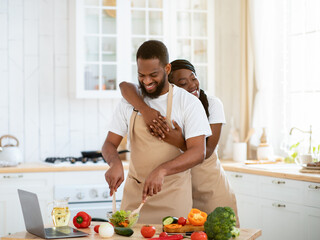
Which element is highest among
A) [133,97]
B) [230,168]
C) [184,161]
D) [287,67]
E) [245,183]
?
[287,67]

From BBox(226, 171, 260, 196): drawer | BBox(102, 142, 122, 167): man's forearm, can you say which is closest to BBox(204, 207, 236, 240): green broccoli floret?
BBox(102, 142, 122, 167): man's forearm

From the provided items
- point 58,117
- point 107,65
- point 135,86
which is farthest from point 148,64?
point 58,117

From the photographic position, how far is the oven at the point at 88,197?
13.3 feet

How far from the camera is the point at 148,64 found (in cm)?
221

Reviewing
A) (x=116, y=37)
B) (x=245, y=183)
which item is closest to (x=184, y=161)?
(x=245, y=183)

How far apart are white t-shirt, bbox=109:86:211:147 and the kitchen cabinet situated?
4.25ft

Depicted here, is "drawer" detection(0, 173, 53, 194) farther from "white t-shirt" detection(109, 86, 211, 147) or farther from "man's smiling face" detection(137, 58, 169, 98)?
"man's smiling face" detection(137, 58, 169, 98)

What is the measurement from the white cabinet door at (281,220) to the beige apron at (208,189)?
976mm

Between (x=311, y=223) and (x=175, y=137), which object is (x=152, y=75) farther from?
(x=311, y=223)

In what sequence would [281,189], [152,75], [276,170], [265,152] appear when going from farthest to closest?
[265,152] < [276,170] < [281,189] < [152,75]

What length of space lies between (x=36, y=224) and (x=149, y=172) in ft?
2.00

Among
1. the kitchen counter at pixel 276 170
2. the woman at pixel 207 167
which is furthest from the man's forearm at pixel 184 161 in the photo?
the kitchen counter at pixel 276 170

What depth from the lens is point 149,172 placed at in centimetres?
235

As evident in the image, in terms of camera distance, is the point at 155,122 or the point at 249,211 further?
the point at 249,211
